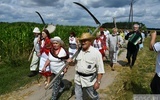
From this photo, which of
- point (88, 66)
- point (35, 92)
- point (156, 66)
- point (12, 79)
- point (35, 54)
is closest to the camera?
point (88, 66)

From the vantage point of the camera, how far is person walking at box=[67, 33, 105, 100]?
5.34m

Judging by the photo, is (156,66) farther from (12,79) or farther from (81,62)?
(12,79)

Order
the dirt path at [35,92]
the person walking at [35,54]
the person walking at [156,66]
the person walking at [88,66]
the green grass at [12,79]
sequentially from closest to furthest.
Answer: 1. the person walking at [156,66]
2. the person walking at [88,66]
3. the dirt path at [35,92]
4. the green grass at [12,79]
5. the person walking at [35,54]

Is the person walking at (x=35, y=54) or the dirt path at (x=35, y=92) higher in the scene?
the person walking at (x=35, y=54)

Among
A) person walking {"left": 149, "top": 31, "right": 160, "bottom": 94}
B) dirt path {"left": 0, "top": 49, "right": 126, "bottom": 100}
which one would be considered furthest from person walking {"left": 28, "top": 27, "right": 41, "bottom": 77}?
person walking {"left": 149, "top": 31, "right": 160, "bottom": 94}

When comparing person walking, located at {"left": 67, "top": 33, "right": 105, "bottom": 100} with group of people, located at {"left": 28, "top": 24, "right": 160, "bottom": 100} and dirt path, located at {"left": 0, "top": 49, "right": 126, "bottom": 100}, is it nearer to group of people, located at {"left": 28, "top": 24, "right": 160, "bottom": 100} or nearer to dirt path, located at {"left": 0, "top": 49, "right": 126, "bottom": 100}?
group of people, located at {"left": 28, "top": 24, "right": 160, "bottom": 100}

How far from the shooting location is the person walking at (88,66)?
5.34 m

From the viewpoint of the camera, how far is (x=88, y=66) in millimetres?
5387

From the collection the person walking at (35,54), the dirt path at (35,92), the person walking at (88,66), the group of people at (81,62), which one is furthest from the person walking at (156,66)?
the person walking at (35,54)

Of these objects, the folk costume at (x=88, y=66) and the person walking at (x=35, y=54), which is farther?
the person walking at (x=35, y=54)

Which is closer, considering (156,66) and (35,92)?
(156,66)

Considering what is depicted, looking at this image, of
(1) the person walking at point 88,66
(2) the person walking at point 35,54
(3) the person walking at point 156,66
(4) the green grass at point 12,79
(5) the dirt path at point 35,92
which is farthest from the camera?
(2) the person walking at point 35,54

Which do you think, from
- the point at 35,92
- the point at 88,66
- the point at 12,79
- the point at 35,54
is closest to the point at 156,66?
the point at 88,66

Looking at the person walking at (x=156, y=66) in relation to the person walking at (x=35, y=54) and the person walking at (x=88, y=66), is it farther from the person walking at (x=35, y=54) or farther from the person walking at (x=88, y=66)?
the person walking at (x=35, y=54)
